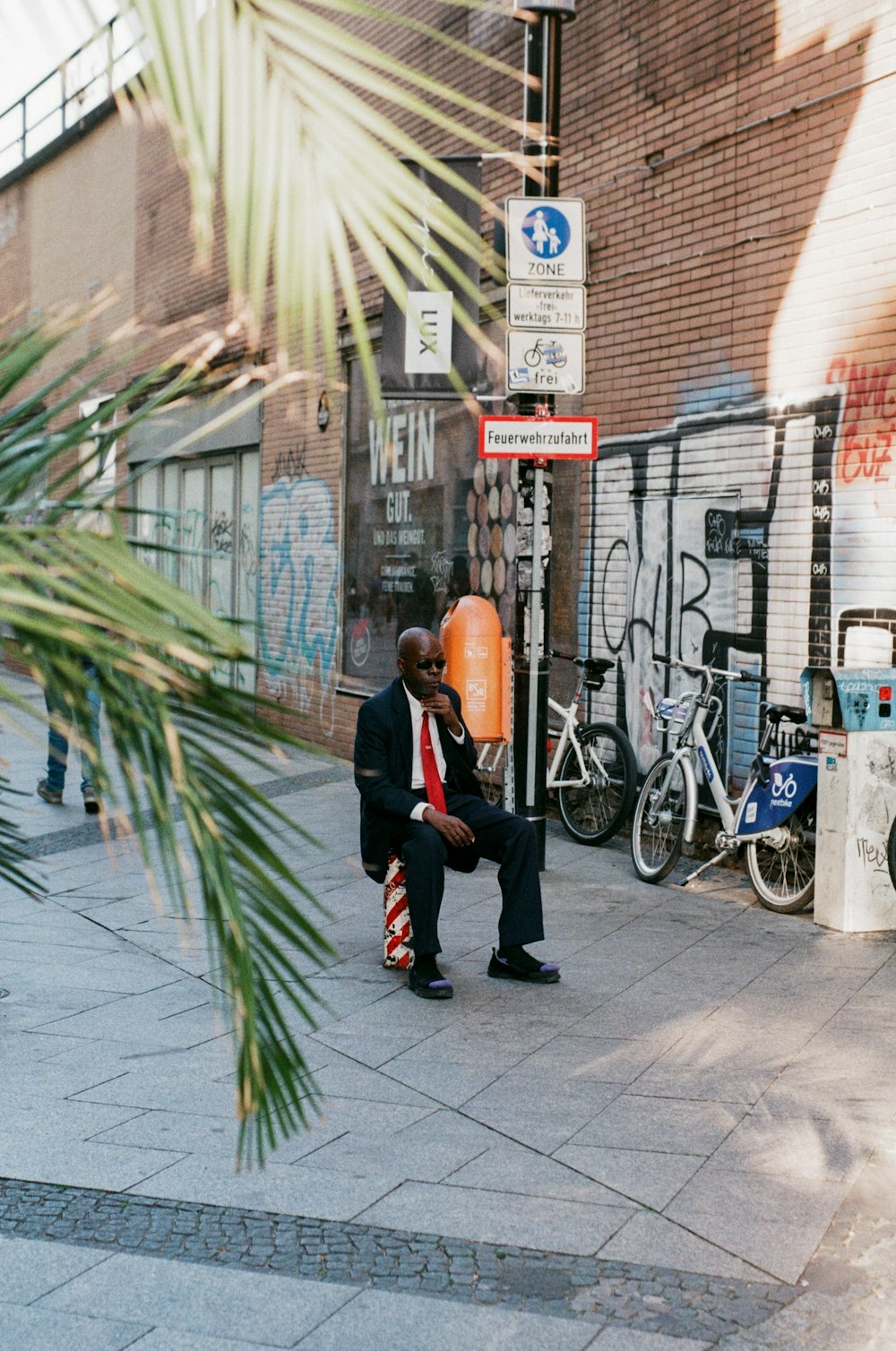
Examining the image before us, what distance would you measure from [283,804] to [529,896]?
17.4 feet

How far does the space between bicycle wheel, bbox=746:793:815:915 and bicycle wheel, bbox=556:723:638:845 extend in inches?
61.8

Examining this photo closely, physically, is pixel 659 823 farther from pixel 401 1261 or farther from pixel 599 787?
pixel 401 1261

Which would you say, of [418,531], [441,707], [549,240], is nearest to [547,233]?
[549,240]

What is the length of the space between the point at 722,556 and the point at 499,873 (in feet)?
11.5

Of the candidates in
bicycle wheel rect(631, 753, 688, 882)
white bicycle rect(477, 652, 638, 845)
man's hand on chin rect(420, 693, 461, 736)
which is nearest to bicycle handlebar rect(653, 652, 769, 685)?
bicycle wheel rect(631, 753, 688, 882)

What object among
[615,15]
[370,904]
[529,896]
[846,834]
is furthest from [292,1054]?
[615,15]

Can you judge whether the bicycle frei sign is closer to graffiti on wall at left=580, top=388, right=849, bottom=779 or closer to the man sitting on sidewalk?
graffiti on wall at left=580, top=388, right=849, bottom=779

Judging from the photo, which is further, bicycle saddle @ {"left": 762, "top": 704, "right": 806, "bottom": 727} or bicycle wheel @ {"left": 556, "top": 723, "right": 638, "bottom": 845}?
bicycle wheel @ {"left": 556, "top": 723, "right": 638, "bottom": 845}

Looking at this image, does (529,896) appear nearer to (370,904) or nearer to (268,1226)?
(370,904)

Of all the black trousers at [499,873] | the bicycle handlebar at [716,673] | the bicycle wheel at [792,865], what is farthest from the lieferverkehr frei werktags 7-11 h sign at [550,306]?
the black trousers at [499,873]

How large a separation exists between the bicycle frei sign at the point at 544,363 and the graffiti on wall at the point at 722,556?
117cm

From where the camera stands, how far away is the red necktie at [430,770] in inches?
261

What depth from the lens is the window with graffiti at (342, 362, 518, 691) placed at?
11609 millimetres

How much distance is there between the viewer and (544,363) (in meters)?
8.38
